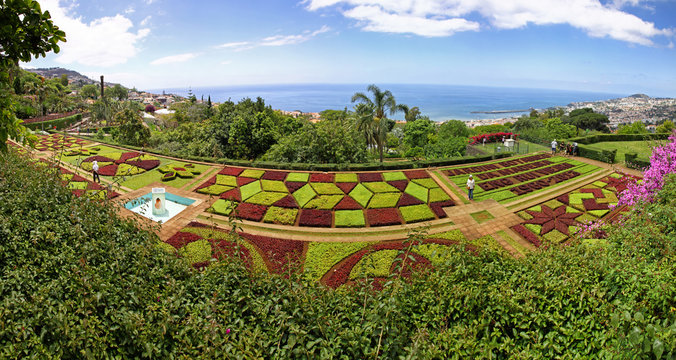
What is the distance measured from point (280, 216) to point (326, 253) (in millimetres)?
3820

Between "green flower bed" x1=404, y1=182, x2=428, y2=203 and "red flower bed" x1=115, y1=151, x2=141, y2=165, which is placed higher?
"red flower bed" x1=115, y1=151, x2=141, y2=165

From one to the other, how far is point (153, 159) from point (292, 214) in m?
14.5

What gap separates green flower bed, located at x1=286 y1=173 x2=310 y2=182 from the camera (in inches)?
813

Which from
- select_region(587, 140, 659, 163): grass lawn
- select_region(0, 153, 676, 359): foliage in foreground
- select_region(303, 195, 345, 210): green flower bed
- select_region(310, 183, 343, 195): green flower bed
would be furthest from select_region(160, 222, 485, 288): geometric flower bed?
select_region(587, 140, 659, 163): grass lawn

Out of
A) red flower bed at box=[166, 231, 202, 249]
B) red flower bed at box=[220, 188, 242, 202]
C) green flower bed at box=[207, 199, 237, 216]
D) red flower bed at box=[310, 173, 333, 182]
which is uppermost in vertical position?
red flower bed at box=[310, 173, 333, 182]

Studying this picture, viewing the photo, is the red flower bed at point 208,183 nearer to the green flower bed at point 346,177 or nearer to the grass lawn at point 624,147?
the green flower bed at point 346,177

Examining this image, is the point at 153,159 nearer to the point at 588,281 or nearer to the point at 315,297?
the point at 315,297

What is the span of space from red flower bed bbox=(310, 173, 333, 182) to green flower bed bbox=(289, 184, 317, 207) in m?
1.15

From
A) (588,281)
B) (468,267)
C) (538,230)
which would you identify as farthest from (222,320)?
(538,230)

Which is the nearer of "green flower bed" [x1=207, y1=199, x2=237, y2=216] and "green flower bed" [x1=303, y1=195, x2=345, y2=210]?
"green flower bed" [x1=207, y1=199, x2=237, y2=216]

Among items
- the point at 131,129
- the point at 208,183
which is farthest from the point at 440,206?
the point at 131,129

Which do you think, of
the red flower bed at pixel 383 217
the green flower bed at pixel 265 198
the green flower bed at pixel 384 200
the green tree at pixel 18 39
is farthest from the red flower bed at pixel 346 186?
the green tree at pixel 18 39

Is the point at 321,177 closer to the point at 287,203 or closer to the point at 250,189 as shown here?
the point at 287,203

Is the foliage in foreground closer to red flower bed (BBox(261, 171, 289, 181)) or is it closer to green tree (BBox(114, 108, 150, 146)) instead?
red flower bed (BBox(261, 171, 289, 181))
